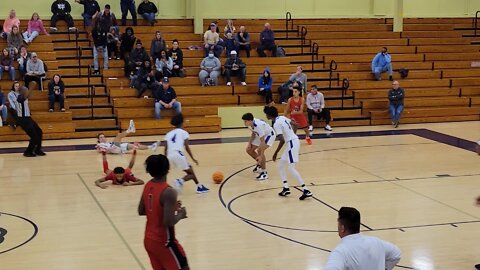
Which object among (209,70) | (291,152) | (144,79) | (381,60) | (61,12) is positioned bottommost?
(291,152)

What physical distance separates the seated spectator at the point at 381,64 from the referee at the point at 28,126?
11.7 m

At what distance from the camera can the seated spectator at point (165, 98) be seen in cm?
2070

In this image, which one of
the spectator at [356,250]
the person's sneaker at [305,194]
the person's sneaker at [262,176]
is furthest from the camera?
the person's sneaker at [262,176]

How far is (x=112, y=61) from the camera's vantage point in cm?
2312

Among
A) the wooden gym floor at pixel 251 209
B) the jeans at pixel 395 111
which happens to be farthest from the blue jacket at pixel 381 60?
the wooden gym floor at pixel 251 209

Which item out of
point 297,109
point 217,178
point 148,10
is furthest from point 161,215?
point 148,10

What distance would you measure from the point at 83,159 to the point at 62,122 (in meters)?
3.65

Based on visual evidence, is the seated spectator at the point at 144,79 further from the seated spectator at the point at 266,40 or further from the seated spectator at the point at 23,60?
the seated spectator at the point at 266,40

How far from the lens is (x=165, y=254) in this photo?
6.67 m

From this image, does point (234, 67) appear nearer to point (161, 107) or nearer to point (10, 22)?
point (161, 107)

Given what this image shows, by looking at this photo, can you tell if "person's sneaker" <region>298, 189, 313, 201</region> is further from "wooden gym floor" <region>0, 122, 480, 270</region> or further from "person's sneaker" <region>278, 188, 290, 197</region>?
"person's sneaker" <region>278, 188, 290, 197</region>

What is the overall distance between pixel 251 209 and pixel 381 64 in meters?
13.2

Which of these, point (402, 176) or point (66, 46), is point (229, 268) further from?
point (66, 46)

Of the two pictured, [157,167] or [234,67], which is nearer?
[157,167]
